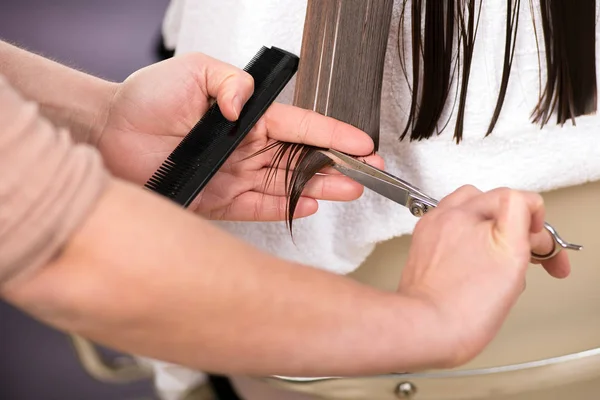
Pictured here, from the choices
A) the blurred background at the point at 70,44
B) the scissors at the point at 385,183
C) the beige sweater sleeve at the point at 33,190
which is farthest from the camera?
the blurred background at the point at 70,44

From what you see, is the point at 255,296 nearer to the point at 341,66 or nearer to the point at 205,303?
the point at 205,303

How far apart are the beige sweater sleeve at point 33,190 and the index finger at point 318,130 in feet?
0.90

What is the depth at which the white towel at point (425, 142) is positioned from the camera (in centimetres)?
56

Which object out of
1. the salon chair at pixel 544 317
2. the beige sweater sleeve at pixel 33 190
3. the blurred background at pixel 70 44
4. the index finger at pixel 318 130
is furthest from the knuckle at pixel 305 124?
the blurred background at pixel 70 44

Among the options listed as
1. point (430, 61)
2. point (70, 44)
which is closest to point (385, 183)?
point (430, 61)

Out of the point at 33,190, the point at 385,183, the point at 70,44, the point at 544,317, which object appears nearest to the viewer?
the point at 33,190

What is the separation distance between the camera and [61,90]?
1.97 ft

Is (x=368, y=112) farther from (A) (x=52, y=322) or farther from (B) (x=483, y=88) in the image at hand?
(A) (x=52, y=322)

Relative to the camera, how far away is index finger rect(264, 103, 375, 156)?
53 centimetres

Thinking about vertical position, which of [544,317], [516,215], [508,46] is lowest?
[544,317]

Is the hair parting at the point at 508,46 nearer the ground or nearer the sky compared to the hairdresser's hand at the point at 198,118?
nearer the sky

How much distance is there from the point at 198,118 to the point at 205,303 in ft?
1.05

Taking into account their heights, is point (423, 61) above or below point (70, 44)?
above

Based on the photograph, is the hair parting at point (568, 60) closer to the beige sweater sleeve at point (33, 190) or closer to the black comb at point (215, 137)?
the black comb at point (215, 137)
